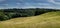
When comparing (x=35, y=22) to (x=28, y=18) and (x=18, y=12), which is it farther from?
(x=18, y=12)

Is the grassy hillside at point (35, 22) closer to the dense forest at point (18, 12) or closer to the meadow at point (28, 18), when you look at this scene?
the meadow at point (28, 18)

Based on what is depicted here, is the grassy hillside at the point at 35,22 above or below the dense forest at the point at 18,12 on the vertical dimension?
below

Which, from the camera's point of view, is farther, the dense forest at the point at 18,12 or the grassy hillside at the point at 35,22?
the dense forest at the point at 18,12

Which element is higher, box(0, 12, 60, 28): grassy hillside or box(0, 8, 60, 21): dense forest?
box(0, 8, 60, 21): dense forest

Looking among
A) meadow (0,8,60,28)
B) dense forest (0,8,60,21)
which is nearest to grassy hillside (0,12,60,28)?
meadow (0,8,60,28)

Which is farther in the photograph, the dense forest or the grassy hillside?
the dense forest

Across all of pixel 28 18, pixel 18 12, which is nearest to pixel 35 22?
pixel 28 18

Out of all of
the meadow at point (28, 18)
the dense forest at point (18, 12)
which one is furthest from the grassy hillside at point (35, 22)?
the dense forest at point (18, 12)

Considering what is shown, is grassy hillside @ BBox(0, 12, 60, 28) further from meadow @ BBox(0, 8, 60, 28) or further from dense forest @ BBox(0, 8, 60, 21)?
dense forest @ BBox(0, 8, 60, 21)
